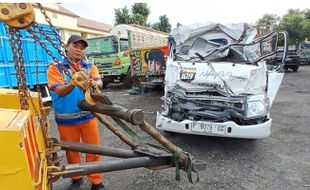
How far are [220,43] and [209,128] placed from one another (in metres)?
2.51

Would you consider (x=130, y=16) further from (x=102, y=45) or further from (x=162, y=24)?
(x=102, y=45)

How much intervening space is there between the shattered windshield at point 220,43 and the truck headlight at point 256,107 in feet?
3.19

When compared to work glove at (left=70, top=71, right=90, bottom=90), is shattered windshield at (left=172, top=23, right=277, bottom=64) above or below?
above

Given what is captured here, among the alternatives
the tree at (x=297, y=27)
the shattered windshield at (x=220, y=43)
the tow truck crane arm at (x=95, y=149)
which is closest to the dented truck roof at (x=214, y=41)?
the shattered windshield at (x=220, y=43)

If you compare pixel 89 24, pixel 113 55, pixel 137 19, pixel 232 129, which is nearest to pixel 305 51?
pixel 137 19

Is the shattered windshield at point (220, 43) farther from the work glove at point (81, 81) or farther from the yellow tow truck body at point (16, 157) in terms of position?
the yellow tow truck body at point (16, 157)

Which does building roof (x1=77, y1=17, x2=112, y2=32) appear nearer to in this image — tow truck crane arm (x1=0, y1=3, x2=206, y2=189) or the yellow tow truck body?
tow truck crane arm (x1=0, y1=3, x2=206, y2=189)

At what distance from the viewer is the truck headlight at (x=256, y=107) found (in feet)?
13.7

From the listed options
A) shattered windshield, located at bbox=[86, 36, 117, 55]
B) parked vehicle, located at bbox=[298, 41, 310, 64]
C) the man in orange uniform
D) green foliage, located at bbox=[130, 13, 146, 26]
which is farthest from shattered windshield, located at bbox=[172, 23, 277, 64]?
green foliage, located at bbox=[130, 13, 146, 26]

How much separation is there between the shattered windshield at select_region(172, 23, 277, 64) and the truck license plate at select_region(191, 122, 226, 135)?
4.77 ft

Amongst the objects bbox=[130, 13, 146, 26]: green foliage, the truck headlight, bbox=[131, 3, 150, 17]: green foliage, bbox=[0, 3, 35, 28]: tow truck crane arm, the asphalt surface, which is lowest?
the asphalt surface

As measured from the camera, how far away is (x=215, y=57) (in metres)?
5.34

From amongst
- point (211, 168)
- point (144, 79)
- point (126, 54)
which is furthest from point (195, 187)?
point (126, 54)

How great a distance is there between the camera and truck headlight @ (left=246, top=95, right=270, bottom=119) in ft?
13.7
